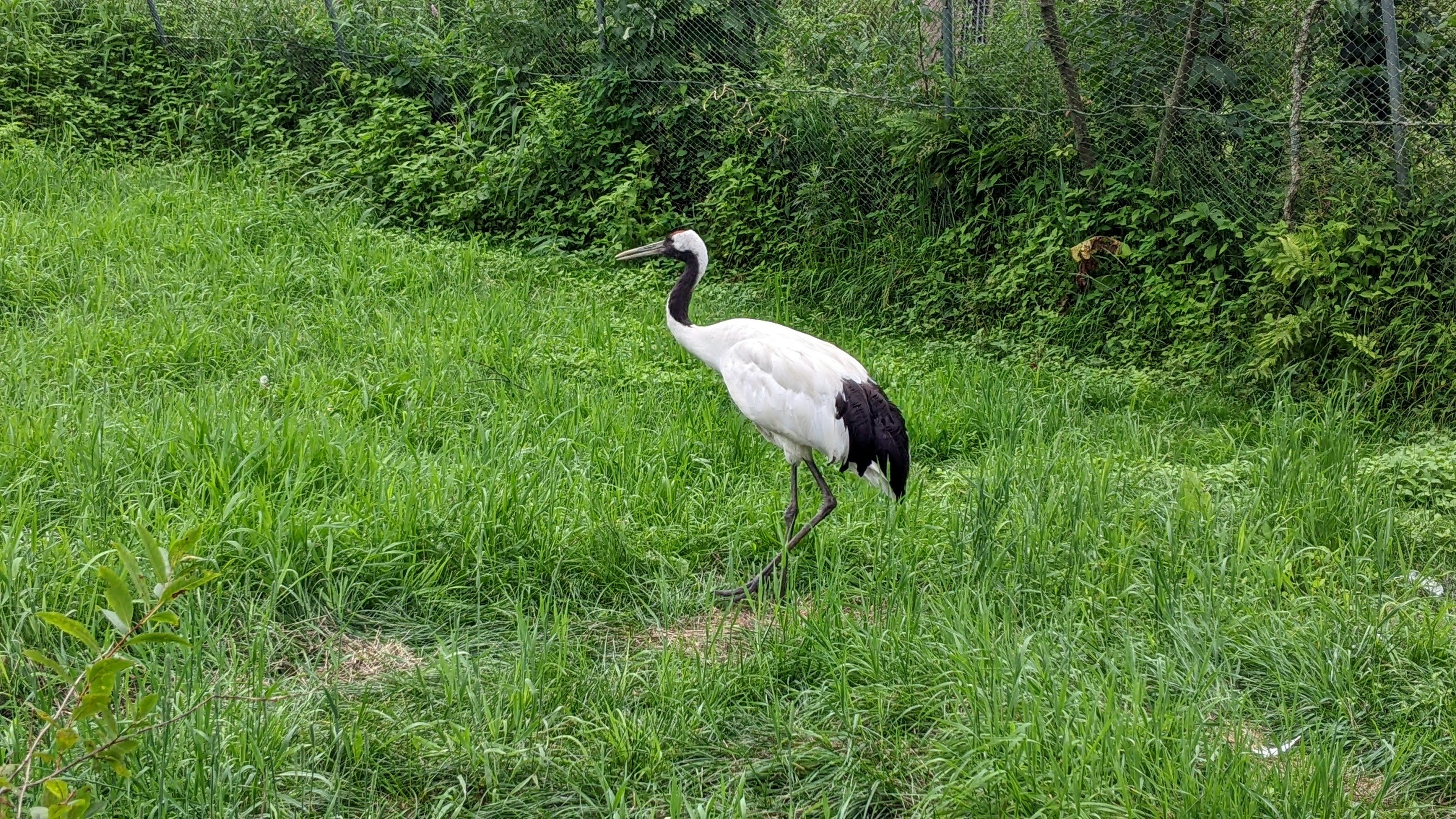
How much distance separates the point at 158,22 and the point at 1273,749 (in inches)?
406

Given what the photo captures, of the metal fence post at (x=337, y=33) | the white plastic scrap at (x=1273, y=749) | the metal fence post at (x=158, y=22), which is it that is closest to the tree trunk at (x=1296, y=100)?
the white plastic scrap at (x=1273, y=749)

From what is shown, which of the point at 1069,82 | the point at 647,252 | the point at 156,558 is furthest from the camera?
the point at 1069,82

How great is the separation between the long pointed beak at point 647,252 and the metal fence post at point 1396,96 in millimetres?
3431

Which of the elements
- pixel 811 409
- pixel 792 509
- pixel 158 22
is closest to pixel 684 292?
pixel 811 409

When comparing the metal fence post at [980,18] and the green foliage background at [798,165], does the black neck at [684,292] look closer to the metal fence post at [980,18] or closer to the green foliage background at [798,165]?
the green foliage background at [798,165]

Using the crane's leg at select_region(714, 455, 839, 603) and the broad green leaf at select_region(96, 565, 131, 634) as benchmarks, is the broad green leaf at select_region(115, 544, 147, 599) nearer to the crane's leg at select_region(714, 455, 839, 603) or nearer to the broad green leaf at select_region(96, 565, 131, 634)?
the broad green leaf at select_region(96, 565, 131, 634)

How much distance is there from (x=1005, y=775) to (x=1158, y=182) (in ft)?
16.0

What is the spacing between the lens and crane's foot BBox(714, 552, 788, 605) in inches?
170

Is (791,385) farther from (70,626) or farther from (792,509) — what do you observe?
(70,626)

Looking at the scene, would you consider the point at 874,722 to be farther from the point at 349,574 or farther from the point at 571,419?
the point at 571,419

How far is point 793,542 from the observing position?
4.74 meters

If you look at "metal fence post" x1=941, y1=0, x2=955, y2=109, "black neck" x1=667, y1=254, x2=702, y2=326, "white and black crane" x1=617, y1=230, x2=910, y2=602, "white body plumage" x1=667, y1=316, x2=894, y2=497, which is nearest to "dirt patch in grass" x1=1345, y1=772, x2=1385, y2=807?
"white and black crane" x1=617, y1=230, x2=910, y2=602

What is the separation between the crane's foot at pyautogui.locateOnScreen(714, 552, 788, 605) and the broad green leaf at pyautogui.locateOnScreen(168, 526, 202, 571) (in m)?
2.40

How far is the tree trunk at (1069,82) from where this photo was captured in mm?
7055
